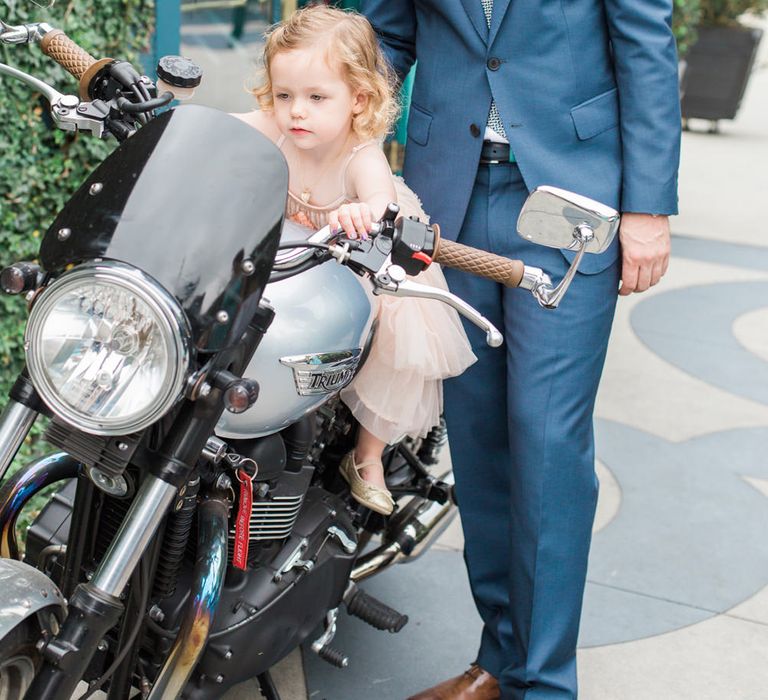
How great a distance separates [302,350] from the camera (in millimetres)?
2043

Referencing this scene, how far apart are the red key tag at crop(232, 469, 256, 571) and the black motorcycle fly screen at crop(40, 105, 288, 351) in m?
0.42

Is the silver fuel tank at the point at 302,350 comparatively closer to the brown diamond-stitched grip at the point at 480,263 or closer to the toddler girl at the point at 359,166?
the toddler girl at the point at 359,166

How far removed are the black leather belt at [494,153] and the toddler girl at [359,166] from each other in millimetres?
197

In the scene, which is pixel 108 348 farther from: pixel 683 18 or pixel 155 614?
pixel 683 18

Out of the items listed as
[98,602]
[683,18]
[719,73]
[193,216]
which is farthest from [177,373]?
[719,73]

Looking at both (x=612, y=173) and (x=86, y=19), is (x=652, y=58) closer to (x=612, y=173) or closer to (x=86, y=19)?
(x=612, y=173)

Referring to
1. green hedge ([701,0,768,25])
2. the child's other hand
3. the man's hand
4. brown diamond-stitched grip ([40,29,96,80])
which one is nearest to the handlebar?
brown diamond-stitched grip ([40,29,96,80])

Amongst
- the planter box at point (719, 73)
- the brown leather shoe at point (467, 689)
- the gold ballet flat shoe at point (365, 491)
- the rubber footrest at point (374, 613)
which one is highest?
the gold ballet flat shoe at point (365, 491)

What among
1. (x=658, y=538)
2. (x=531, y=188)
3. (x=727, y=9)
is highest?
(x=531, y=188)

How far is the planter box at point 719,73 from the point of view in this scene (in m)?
12.6

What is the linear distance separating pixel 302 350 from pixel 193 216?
447 millimetres

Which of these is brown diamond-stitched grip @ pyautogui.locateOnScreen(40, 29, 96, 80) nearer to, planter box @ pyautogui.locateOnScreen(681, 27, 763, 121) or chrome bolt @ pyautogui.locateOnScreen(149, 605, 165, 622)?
chrome bolt @ pyautogui.locateOnScreen(149, 605, 165, 622)

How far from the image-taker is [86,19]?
3320 mm

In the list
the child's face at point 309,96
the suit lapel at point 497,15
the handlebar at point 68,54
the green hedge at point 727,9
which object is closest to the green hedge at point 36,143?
the handlebar at point 68,54
